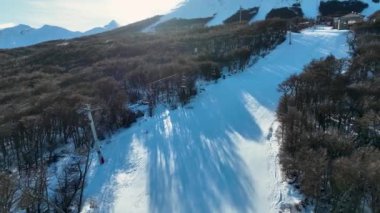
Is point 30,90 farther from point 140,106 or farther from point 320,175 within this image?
point 320,175

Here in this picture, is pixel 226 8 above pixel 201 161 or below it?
above

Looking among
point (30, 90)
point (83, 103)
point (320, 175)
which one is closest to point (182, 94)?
point (83, 103)

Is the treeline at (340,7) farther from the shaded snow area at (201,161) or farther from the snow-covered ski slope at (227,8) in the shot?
the shaded snow area at (201,161)

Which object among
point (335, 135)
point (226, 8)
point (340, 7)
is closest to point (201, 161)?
point (335, 135)

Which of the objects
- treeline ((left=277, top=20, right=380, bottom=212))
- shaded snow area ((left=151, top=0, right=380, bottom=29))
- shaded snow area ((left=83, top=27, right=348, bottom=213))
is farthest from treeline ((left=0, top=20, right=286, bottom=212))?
shaded snow area ((left=151, top=0, right=380, bottom=29))

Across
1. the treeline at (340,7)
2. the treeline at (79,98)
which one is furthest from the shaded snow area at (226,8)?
the treeline at (79,98)

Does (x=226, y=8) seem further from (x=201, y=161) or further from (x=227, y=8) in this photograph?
(x=201, y=161)
